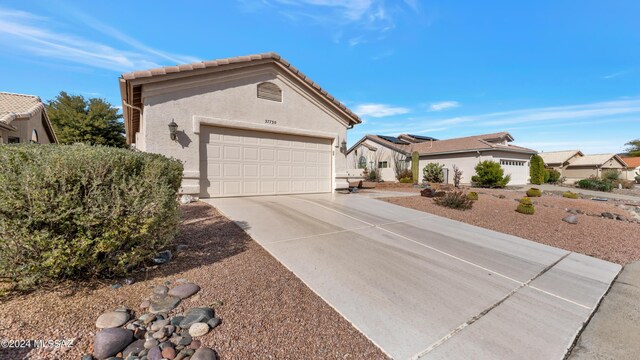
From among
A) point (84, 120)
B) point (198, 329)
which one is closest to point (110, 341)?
point (198, 329)

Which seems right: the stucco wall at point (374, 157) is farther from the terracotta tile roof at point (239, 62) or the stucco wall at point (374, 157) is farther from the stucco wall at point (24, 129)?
the stucco wall at point (24, 129)

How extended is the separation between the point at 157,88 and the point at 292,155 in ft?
14.8

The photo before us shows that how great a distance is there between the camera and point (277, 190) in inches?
360

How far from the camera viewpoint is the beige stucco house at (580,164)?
31.4 metres

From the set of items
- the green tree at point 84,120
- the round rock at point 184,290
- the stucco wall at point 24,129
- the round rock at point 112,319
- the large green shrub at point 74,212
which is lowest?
the round rock at point 112,319

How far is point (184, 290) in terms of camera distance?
2.67m

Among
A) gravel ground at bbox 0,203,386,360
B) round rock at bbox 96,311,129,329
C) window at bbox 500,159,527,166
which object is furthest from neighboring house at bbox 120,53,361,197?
window at bbox 500,159,527,166

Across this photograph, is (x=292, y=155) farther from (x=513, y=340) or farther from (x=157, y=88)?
(x=513, y=340)

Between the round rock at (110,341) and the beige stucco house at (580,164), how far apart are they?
1688 inches

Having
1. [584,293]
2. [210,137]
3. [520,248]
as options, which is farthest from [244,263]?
[210,137]

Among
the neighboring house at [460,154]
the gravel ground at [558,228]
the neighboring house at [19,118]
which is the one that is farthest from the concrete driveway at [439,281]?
the neighboring house at [460,154]

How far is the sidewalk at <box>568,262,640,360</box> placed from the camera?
2.30 metres

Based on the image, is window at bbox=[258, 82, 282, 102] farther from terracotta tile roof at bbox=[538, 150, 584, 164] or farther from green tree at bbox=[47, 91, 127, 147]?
terracotta tile roof at bbox=[538, 150, 584, 164]

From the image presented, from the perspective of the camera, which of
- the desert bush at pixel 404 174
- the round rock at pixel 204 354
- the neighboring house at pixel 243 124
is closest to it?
the round rock at pixel 204 354
